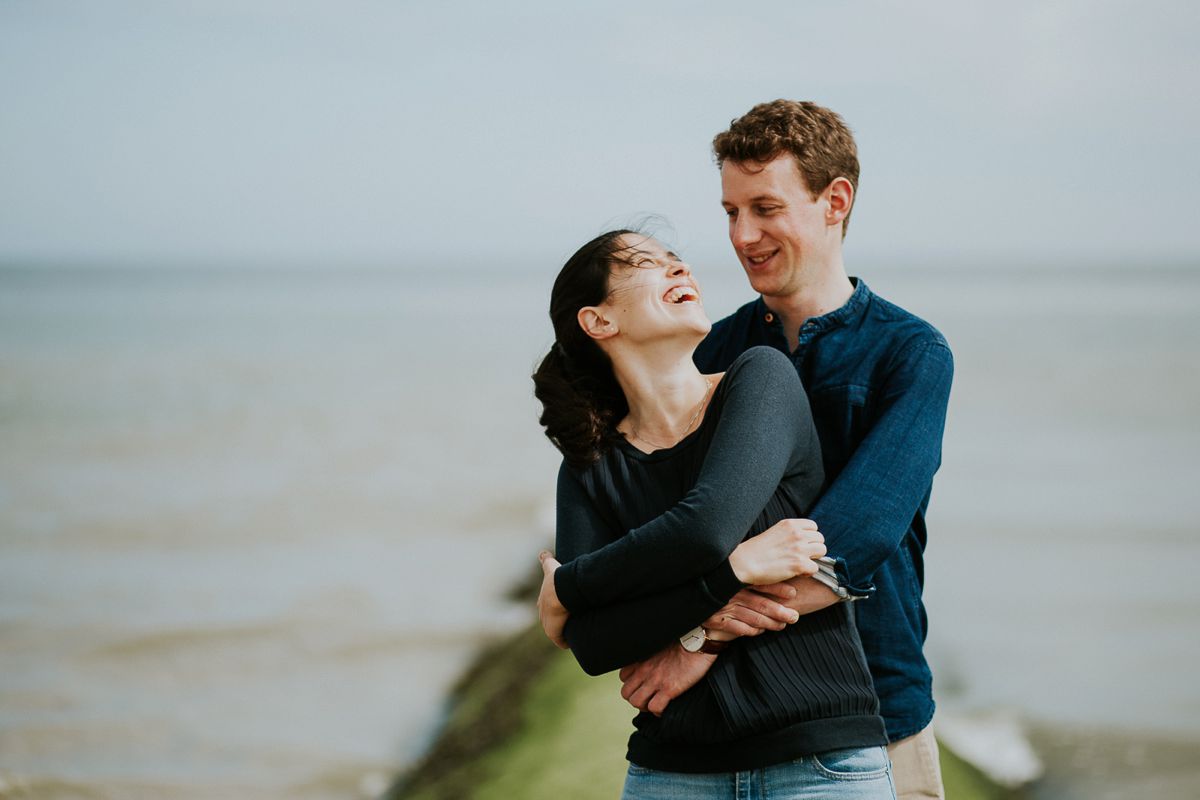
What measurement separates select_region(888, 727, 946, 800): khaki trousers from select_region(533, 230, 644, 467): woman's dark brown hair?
1.00 meters

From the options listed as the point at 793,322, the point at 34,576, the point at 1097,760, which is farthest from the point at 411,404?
the point at 793,322

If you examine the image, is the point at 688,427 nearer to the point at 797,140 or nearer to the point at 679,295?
the point at 679,295

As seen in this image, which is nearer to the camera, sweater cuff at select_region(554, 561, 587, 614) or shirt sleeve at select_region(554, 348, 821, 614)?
shirt sleeve at select_region(554, 348, 821, 614)

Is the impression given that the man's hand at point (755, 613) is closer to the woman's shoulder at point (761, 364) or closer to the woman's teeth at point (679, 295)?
the woman's shoulder at point (761, 364)

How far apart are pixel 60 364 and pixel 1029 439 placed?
23582 millimetres

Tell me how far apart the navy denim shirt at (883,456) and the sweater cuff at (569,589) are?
511mm

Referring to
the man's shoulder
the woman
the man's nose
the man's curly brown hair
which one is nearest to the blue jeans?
the woman

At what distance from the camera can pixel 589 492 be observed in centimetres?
248

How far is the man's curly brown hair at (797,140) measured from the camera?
8.98 feet

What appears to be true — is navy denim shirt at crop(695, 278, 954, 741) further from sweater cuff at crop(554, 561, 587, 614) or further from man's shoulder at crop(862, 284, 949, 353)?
sweater cuff at crop(554, 561, 587, 614)

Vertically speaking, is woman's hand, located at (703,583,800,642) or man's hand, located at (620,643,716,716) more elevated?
woman's hand, located at (703,583,800,642)

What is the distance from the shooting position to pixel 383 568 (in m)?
11.5

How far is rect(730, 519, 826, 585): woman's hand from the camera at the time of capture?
7.27 ft

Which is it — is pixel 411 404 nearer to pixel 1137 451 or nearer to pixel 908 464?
pixel 1137 451
